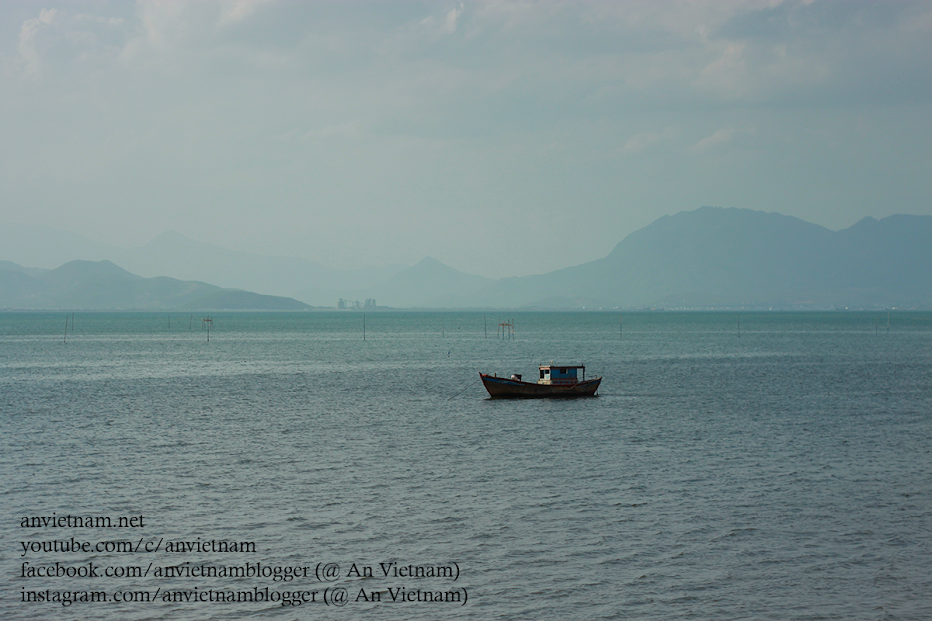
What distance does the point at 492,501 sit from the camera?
35.1 meters

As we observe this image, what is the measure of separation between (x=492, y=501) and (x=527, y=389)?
141 feet

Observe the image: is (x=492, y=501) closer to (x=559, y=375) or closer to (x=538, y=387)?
(x=538, y=387)

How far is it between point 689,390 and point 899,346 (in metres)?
111

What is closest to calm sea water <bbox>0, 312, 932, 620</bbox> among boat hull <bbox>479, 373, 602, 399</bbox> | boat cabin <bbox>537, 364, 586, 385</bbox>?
boat hull <bbox>479, 373, 602, 399</bbox>

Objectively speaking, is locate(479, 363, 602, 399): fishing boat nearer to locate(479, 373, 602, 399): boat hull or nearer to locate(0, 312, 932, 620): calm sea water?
locate(479, 373, 602, 399): boat hull

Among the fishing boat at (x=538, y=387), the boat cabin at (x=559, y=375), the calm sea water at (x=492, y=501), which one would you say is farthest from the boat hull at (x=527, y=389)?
the calm sea water at (x=492, y=501)

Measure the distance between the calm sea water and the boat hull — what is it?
174 cm

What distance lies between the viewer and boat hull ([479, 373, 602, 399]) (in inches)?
3044

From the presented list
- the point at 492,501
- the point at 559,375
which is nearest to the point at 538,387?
the point at 559,375

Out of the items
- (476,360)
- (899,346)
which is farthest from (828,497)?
(899,346)

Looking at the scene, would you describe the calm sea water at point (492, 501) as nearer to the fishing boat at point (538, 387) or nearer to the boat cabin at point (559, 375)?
the fishing boat at point (538, 387)

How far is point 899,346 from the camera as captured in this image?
16950 centimetres

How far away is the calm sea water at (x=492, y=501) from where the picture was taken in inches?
969

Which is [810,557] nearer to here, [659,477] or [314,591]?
[659,477]
